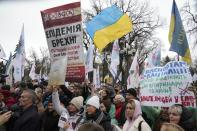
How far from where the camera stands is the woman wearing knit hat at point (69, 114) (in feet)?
21.0

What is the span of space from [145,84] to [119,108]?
146cm

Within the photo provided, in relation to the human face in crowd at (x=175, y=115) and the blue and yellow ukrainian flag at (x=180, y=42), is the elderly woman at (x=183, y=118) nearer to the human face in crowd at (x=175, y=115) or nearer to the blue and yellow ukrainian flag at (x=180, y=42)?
the human face in crowd at (x=175, y=115)

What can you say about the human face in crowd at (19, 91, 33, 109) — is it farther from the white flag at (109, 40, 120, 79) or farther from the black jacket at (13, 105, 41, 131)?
the white flag at (109, 40, 120, 79)

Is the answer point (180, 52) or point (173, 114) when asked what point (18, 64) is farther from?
point (173, 114)

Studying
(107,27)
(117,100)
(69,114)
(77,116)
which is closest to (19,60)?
(107,27)

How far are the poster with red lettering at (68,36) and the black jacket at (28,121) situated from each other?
942 millimetres

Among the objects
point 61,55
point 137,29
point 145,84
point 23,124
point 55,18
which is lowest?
point 23,124

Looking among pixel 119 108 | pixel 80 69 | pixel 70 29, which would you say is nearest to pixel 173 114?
pixel 80 69

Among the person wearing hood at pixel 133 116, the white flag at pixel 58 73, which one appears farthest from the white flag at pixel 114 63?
the person wearing hood at pixel 133 116

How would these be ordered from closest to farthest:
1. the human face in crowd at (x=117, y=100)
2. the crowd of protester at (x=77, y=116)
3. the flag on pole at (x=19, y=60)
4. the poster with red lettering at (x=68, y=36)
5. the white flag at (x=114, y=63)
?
the crowd of protester at (x=77, y=116) < the poster with red lettering at (x=68, y=36) < the human face in crowd at (x=117, y=100) < the white flag at (x=114, y=63) < the flag on pole at (x=19, y=60)

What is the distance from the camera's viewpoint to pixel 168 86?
21.3ft

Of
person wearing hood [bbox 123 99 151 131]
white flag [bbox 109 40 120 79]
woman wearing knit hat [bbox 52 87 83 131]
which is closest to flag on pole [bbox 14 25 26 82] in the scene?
white flag [bbox 109 40 120 79]

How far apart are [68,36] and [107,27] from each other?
10.6 ft

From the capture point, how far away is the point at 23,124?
19.4 feet
